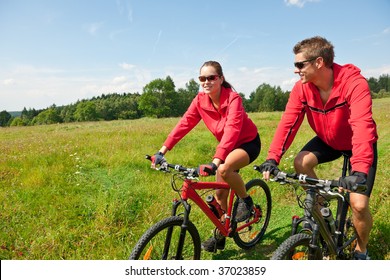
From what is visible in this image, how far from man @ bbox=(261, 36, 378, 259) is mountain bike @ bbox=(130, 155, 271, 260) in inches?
35.8

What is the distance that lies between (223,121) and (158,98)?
72617 mm

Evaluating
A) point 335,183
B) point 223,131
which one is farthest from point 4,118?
point 335,183

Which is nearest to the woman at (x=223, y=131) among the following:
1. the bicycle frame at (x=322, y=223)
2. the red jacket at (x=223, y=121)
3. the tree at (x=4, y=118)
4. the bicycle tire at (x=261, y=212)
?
the red jacket at (x=223, y=121)

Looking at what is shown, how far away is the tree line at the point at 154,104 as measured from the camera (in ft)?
244

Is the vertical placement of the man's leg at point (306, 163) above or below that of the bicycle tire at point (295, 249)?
above

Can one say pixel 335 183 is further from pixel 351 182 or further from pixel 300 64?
pixel 300 64

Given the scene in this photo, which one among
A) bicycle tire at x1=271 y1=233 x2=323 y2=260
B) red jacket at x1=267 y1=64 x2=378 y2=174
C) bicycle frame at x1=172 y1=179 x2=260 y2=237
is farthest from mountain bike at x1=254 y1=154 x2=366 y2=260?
bicycle frame at x1=172 y1=179 x2=260 y2=237

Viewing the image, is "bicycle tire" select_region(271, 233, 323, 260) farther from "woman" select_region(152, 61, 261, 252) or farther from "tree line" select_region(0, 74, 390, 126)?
"tree line" select_region(0, 74, 390, 126)

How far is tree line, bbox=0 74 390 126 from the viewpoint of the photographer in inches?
2931

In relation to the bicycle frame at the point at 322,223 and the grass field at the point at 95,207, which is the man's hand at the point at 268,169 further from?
the grass field at the point at 95,207

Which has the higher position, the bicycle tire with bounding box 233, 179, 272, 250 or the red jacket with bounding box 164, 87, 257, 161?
the red jacket with bounding box 164, 87, 257, 161

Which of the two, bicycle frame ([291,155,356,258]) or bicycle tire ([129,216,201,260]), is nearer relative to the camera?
bicycle frame ([291,155,356,258])

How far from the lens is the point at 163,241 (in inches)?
132

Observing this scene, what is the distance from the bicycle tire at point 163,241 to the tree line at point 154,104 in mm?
57237
